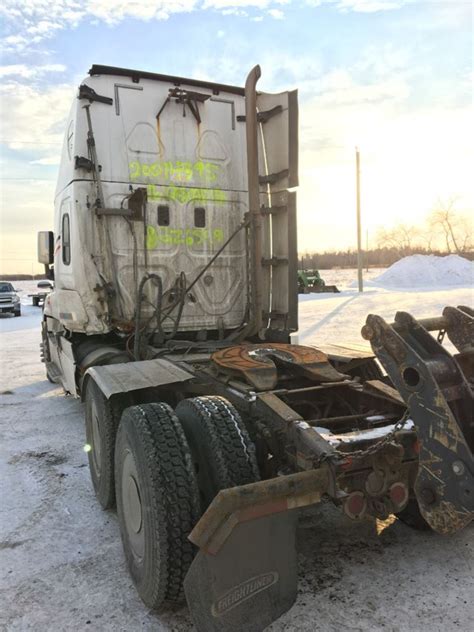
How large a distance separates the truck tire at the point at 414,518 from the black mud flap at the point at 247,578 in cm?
139

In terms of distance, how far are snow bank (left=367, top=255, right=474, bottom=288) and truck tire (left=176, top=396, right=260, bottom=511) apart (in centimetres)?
3279

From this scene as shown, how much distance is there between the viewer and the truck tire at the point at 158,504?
2.71m

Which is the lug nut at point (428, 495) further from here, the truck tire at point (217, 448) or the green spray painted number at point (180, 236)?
the green spray painted number at point (180, 236)

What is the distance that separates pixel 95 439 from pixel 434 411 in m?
2.92

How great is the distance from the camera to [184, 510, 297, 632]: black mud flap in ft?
7.74

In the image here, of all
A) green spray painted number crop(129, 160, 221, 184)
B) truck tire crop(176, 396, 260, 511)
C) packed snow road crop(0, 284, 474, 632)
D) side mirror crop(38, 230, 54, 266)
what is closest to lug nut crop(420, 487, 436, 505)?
packed snow road crop(0, 284, 474, 632)

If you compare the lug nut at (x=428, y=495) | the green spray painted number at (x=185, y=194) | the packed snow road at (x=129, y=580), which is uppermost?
the green spray painted number at (x=185, y=194)

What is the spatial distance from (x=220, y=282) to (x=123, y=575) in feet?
10.6

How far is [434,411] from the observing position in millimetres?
2391

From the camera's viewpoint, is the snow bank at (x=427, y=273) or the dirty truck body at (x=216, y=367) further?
the snow bank at (x=427, y=273)

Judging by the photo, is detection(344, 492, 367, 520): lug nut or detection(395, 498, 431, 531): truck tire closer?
detection(344, 492, 367, 520): lug nut

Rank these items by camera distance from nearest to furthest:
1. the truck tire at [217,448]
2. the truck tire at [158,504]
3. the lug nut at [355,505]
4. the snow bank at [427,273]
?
the lug nut at [355,505]
the truck tire at [158,504]
the truck tire at [217,448]
the snow bank at [427,273]

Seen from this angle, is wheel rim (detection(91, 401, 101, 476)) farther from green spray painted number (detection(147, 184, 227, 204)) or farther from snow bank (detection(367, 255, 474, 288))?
snow bank (detection(367, 255, 474, 288))

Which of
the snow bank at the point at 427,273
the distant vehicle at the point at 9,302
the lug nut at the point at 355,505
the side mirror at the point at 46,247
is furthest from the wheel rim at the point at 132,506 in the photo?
the snow bank at the point at 427,273
